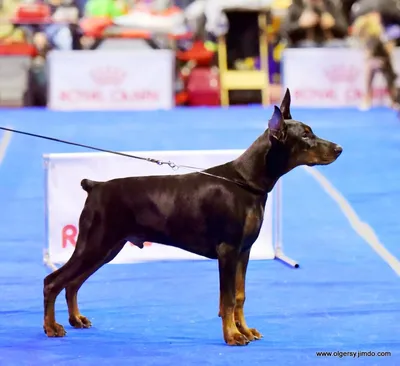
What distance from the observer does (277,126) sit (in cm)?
438

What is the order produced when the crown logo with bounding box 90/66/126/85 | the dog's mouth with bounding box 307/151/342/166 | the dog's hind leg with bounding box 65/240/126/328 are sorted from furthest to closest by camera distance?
the crown logo with bounding box 90/66/126/85 → the dog's hind leg with bounding box 65/240/126/328 → the dog's mouth with bounding box 307/151/342/166

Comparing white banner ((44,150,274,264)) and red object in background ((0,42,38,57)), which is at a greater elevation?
red object in background ((0,42,38,57))

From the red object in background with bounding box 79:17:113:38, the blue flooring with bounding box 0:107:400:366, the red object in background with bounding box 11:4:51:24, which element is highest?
the red object in background with bounding box 11:4:51:24

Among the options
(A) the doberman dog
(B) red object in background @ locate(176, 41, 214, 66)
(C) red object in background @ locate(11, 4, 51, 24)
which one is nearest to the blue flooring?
(A) the doberman dog

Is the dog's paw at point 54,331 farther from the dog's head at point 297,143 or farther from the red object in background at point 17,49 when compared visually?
the red object in background at point 17,49

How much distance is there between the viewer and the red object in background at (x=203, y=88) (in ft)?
51.6

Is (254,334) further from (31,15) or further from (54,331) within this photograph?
(31,15)

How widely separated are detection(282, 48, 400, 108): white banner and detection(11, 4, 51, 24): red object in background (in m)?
4.19

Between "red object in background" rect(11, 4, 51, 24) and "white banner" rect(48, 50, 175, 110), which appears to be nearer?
"white banner" rect(48, 50, 175, 110)

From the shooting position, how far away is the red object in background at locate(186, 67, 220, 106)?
1572 cm

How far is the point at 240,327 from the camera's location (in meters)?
4.62

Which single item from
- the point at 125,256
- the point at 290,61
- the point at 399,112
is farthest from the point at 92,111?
the point at 125,256

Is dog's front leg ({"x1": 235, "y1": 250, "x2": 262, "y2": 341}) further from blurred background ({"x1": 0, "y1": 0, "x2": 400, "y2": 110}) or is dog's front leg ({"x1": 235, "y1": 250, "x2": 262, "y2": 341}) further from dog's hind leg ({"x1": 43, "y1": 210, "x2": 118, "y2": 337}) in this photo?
blurred background ({"x1": 0, "y1": 0, "x2": 400, "y2": 110})

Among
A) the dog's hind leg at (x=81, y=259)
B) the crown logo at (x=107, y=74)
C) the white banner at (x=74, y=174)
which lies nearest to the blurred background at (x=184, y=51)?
the crown logo at (x=107, y=74)
